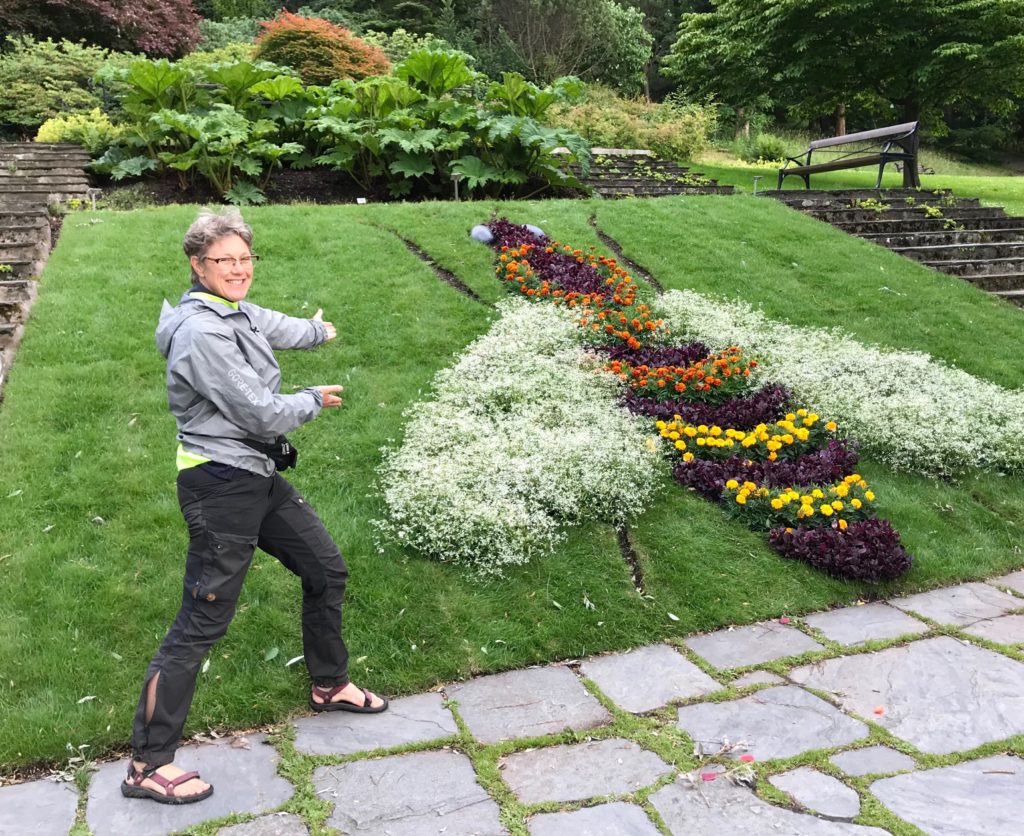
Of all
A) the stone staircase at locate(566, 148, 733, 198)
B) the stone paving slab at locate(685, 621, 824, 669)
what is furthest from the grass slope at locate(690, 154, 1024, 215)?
the stone paving slab at locate(685, 621, 824, 669)

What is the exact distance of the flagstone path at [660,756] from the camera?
223 centimetres

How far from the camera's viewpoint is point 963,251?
938 centimetres

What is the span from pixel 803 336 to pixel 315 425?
4139 mm

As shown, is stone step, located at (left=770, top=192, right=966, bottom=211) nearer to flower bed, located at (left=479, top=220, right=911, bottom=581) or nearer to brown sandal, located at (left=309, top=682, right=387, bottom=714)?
flower bed, located at (left=479, top=220, right=911, bottom=581)

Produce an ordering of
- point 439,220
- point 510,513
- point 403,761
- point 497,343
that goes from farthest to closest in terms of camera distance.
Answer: point 439,220 < point 497,343 < point 510,513 < point 403,761

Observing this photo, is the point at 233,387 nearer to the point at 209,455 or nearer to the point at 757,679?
the point at 209,455

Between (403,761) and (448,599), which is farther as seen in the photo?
(448,599)

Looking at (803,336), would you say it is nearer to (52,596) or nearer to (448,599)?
(448,599)


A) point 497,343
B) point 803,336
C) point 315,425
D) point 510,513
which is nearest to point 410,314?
point 497,343

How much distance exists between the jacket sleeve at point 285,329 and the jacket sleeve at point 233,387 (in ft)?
1.15

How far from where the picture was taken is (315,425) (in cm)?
479

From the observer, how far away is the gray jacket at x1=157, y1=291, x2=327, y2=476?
225 centimetres

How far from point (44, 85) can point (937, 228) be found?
1449cm

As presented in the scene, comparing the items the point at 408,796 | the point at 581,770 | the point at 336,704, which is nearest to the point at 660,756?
the point at 581,770
